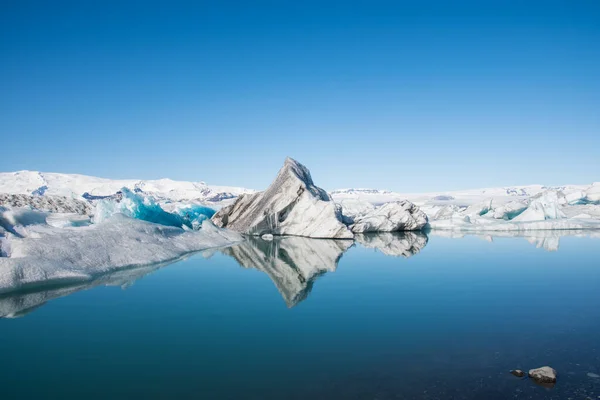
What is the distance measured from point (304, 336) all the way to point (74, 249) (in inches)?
210

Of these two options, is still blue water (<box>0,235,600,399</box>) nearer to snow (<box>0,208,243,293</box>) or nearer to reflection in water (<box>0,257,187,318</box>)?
reflection in water (<box>0,257,187,318</box>)

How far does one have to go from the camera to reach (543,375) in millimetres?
3291

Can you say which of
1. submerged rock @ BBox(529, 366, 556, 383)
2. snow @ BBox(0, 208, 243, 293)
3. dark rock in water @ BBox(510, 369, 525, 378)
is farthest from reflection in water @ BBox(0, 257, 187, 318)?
submerged rock @ BBox(529, 366, 556, 383)

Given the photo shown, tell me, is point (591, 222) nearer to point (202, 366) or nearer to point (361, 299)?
point (361, 299)

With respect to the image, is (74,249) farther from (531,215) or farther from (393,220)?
(531,215)

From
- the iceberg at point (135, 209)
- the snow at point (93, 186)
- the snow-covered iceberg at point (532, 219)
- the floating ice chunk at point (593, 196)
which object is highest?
the snow at point (93, 186)

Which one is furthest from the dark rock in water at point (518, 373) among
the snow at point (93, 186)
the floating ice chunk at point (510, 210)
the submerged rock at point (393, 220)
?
the snow at point (93, 186)

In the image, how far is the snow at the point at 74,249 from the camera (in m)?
6.53

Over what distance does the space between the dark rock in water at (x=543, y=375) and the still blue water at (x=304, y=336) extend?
8cm

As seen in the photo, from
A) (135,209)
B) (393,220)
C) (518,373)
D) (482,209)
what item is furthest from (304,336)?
(482,209)

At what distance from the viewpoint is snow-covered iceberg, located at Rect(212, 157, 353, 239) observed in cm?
1702

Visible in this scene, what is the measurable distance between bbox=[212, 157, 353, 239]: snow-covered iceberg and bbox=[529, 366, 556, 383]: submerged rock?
1320cm

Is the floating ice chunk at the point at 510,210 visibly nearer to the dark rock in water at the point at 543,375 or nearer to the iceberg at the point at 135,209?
the iceberg at the point at 135,209

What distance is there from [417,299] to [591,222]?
1970 cm
